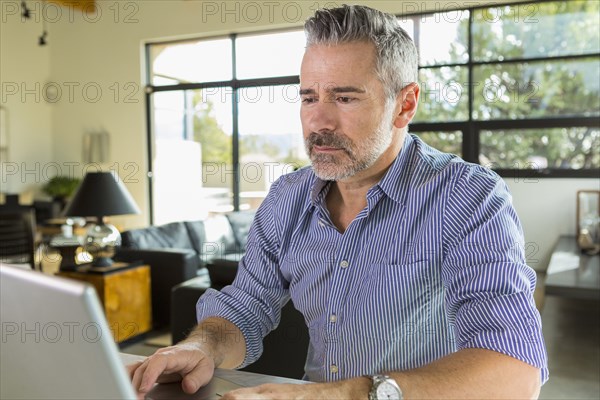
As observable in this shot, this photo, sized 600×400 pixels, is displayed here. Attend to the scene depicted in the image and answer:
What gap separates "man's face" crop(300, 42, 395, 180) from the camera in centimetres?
134

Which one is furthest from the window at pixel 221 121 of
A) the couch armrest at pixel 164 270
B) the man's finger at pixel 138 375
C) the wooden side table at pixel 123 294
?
the man's finger at pixel 138 375

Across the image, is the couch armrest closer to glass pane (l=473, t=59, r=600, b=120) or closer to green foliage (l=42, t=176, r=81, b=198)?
glass pane (l=473, t=59, r=600, b=120)

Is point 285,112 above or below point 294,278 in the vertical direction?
above

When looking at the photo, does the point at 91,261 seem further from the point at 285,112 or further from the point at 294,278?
the point at 285,112

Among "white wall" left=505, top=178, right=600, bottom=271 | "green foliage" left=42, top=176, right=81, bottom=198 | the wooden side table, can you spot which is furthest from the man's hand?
"green foliage" left=42, top=176, right=81, bottom=198

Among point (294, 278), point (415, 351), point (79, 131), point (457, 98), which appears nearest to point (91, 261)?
point (294, 278)

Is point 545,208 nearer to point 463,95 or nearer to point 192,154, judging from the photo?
point 463,95

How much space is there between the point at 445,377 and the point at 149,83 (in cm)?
842

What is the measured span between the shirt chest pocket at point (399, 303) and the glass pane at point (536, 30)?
621 centimetres

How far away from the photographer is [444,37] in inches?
278

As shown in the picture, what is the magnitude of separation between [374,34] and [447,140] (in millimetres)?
6006

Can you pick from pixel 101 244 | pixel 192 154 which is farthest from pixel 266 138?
pixel 101 244

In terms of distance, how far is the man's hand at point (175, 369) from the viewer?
1070 millimetres

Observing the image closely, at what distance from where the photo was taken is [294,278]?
1511 millimetres
